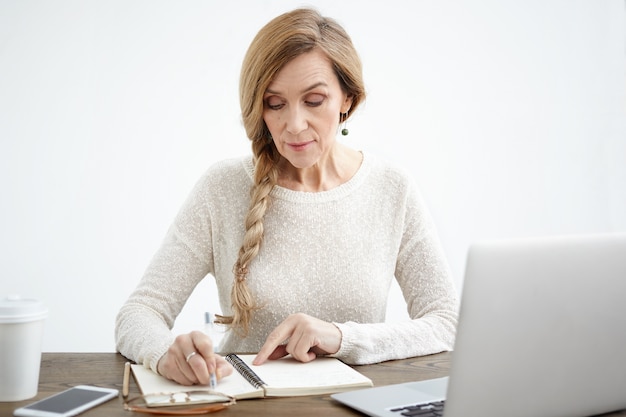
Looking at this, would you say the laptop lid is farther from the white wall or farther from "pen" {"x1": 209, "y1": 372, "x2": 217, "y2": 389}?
the white wall

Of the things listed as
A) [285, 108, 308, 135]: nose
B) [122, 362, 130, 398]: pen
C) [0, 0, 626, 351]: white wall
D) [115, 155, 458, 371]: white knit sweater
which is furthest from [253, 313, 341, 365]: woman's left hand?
[0, 0, 626, 351]: white wall

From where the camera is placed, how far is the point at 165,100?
3418 millimetres

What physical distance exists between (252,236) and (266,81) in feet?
1.31

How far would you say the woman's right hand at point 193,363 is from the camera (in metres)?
1.18

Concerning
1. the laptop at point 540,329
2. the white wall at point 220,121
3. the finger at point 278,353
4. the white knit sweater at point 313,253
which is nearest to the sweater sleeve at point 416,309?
the white knit sweater at point 313,253

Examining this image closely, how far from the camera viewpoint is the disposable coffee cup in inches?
41.3

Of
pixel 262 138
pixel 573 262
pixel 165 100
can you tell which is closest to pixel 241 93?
pixel 262 138

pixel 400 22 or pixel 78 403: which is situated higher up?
pixel 400 22

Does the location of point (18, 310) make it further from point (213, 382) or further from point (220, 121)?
point (220, 121)

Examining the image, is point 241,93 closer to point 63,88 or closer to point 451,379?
point 451,379

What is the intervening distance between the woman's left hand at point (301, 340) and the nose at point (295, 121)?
49 cm

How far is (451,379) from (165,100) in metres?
2.81

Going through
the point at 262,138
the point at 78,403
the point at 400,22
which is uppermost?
the point at 400,22

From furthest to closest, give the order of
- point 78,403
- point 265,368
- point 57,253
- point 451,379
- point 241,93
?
1. point 57,253
2. point 241,93
3. point 265,368
4. point 78,403
5. point 451,379
